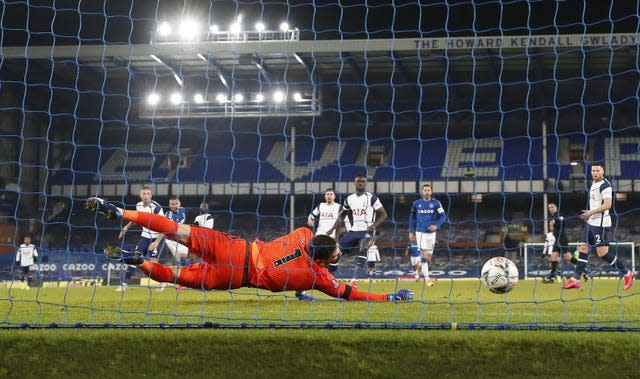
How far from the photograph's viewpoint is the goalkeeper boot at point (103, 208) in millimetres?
6824

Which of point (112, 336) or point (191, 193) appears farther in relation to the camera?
point (191, 193)

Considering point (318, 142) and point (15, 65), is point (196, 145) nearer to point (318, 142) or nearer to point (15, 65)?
point (318, 142)

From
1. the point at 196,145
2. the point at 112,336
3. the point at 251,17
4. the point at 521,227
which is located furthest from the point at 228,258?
the point at 251,17

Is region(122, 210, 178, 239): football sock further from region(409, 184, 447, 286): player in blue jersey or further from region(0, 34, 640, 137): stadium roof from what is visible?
region(0, 34, 640, 137): stadium roof

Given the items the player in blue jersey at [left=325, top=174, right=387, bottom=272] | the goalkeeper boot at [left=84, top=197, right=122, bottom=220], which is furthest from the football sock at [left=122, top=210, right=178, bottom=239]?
the player in blue jersey at [left=325, top=174, right=387, bottom=272]

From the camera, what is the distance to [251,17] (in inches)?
1405

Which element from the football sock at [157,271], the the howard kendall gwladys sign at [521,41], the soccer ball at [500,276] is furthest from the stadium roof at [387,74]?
the football sock at [157,271]

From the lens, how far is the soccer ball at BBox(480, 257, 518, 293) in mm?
7539

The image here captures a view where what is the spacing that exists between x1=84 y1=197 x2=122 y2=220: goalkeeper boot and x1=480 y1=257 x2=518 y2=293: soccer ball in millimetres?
3761

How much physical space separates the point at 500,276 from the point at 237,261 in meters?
2.78

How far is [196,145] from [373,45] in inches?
432

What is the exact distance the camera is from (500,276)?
757cm

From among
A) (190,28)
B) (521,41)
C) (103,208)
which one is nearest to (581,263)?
(103,208)

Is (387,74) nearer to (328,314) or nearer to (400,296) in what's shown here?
(400,296)
